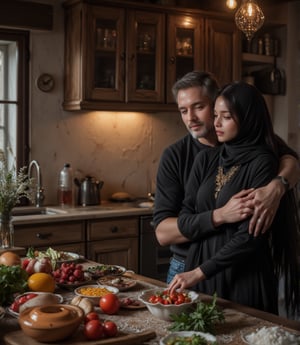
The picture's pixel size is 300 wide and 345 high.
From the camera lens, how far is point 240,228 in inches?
91.8

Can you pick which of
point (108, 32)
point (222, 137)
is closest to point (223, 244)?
point (222, 137)

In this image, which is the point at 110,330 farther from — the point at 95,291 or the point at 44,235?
the point at 44,235

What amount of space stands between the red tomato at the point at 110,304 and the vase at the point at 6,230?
90 cm

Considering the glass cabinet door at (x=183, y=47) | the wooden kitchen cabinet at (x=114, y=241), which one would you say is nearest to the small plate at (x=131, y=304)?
the wooden kitchen cabinet at (x=114, y=241)

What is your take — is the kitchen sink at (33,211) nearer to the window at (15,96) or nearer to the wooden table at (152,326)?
the window at (15,96)

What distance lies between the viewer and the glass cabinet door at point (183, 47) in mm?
4980

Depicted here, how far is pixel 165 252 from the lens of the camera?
15.4 feet

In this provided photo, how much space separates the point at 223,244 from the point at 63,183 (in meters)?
2.55

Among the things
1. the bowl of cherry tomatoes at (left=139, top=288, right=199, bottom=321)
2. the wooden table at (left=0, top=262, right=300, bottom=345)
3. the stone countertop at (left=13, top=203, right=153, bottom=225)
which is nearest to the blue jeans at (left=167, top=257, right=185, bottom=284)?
the wooden table at (left=0, top=262, right=300, bottom=345)

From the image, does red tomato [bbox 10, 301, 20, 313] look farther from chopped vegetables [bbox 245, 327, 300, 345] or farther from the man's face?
the man's face

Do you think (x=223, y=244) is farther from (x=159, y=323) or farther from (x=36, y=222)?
(x=36, y=222)

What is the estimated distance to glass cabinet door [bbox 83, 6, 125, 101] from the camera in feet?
15.1

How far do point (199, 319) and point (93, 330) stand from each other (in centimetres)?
33

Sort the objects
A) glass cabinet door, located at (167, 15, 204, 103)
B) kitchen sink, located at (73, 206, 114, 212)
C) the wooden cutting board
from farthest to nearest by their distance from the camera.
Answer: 1. glass cabinet door, located at (167, 15, 204, 103)
2. kitchen sink, located at (73, 206, 114, 212)
3. the wooden cutting board
